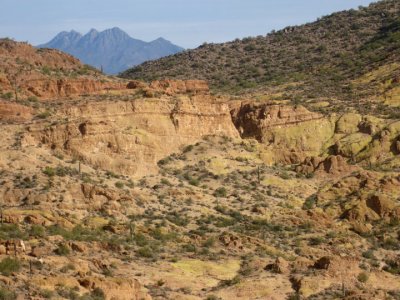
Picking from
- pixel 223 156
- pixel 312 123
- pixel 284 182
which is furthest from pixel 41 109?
pixel 312 123

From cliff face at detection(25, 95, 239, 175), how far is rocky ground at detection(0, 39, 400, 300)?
0.09 m

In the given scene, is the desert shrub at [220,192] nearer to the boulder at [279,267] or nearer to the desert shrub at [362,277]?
the boulder at [279,267]

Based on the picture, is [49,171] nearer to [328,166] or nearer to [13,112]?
[13,112]

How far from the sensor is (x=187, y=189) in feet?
167

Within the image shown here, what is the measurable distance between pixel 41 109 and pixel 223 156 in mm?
12040

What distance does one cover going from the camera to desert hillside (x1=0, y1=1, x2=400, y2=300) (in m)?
36.2

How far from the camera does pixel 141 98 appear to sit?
186 ft

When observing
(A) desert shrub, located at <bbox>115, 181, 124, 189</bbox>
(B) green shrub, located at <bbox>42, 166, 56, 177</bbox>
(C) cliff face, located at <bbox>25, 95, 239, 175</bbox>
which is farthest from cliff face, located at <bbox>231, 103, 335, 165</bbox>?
(B) green shrub, located at <bbox>42, 166, 56, 177</bbox>

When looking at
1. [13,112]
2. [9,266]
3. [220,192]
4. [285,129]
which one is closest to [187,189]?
[220,192]

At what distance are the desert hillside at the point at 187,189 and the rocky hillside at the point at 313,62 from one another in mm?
1755

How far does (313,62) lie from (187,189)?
142 feet

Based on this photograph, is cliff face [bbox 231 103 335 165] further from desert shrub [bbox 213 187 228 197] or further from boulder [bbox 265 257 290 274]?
boulder [bbox 265 257 290 274]

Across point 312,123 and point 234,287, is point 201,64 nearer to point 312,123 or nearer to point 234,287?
point 312,123

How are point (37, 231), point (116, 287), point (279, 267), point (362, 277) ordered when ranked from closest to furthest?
1. point (116, 287)
2. point (37, 231)
3. point (279, 267)
4. point (362, 277)
